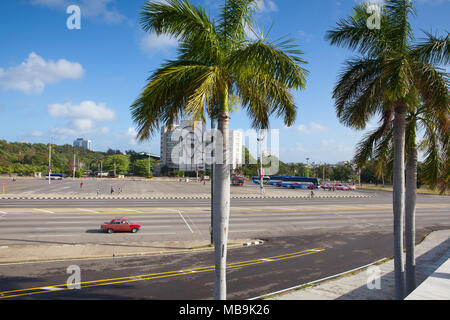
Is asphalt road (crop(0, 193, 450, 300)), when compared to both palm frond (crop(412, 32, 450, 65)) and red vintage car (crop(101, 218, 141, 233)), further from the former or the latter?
palm frond (crop(412, 32, 450, 65))

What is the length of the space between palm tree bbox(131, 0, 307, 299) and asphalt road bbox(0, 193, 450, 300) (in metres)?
5.94

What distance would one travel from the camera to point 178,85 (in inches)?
253

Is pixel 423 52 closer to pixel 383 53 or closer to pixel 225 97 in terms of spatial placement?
pixel 383 53

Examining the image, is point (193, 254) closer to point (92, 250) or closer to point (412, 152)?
point (92, 250)

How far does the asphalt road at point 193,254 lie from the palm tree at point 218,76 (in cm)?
594

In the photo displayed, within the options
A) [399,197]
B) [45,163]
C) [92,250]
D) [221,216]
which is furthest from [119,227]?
[45,163]

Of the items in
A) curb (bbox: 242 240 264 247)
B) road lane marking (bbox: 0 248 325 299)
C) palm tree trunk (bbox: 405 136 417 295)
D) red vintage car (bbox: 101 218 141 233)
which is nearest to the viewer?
palm tree trunk (bbox: 405 136 417 295)

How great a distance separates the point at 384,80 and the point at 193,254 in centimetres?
1259

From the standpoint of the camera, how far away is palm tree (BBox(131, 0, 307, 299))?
5779 mm

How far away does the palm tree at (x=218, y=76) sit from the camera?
19.0ft

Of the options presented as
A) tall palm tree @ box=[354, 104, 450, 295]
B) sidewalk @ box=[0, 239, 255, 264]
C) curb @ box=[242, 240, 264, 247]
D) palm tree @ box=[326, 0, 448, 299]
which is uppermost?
palm tree @ box=[326, 0, 448, 299]

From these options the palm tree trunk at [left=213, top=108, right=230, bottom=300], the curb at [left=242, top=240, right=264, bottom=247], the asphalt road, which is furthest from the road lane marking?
the palm tree trunk at [left=213, top=108, right=230, bottom=300]
